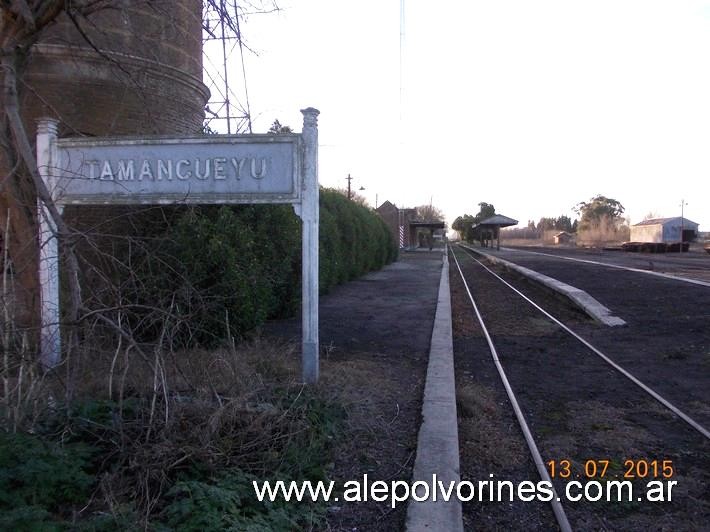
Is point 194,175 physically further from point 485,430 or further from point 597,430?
point 597,430

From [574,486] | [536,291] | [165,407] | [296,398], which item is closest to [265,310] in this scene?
[296,398]

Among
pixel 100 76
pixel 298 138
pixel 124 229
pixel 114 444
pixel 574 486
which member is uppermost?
pixel 100 76

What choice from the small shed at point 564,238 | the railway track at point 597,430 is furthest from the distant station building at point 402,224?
the small shed at point 564,238

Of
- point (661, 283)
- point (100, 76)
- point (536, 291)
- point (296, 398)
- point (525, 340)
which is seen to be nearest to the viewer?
point (296, 398)

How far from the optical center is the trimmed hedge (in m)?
6.70

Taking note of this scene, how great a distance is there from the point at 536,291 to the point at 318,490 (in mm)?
18470

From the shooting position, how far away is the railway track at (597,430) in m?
4.16

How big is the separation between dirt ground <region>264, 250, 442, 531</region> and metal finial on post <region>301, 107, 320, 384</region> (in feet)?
1.09

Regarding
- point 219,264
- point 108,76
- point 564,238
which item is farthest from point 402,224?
point 564,238

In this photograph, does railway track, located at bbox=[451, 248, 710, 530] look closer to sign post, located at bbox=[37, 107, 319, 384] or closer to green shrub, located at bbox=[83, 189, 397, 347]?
sign post, located at bbox=[37, 107, 319, 384]

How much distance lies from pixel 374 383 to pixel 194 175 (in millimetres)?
2963

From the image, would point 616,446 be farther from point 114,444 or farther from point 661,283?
A: point 661,283

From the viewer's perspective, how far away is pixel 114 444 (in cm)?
414

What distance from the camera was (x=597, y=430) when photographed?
5715 mm
